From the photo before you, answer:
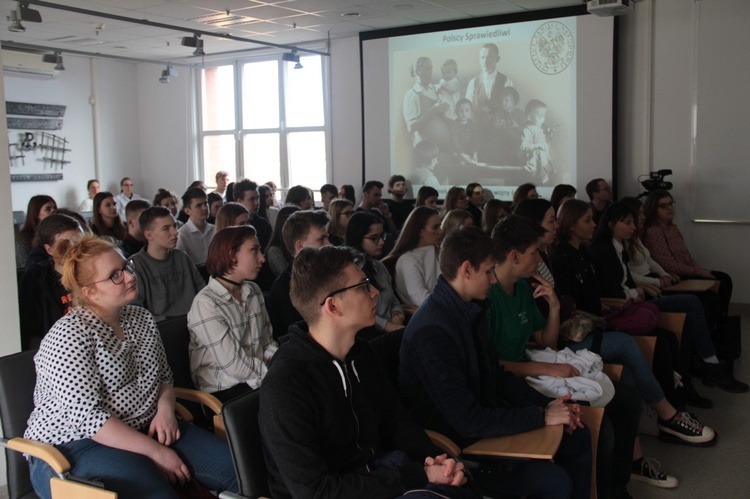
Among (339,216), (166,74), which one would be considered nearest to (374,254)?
(339,216)

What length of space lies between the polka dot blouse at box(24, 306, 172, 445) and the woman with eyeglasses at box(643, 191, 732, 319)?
461 cm

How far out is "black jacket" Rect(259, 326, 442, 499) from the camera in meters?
1.83

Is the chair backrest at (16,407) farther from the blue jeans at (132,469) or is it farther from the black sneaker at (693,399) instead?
the black sneaker at (693,399)

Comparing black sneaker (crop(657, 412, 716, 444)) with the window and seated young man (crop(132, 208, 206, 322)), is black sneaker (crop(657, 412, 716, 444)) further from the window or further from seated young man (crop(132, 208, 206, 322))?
the window

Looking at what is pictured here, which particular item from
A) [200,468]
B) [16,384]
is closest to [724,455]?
[200,468]

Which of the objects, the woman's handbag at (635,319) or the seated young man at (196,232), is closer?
the woman's handbag at (635,319)

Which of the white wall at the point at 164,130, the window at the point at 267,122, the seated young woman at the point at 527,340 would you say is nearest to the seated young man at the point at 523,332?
the seated young woman at the point at 527,340

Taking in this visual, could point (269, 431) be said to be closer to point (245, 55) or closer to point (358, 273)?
point (358, 273)

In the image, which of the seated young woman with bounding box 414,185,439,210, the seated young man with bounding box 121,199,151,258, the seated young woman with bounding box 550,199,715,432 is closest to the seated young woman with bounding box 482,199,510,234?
the seated young woman with bounding box 550,199,715,432

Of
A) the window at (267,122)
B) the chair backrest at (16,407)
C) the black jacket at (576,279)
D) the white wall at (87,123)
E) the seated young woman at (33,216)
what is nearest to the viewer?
the chair backrest at (16,407)

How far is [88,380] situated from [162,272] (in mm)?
1804

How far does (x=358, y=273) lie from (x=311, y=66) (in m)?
9.09

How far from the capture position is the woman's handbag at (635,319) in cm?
405

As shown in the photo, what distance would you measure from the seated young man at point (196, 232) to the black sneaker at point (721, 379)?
3786mm
